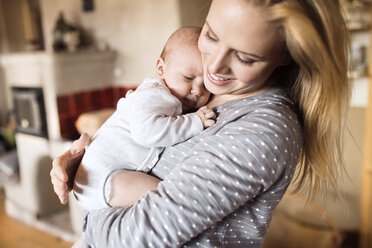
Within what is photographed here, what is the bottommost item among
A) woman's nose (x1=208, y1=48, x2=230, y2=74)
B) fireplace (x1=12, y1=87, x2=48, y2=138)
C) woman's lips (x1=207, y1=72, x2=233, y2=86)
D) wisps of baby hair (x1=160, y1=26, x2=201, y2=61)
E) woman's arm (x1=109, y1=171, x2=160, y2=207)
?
fireplace (x1=12, y1=87, x2=48, y2=138)

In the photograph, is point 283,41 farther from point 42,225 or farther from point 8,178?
point 8,178

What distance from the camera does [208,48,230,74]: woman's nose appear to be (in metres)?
0.71

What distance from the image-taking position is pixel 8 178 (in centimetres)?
384

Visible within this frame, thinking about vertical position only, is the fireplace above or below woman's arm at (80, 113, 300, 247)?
below

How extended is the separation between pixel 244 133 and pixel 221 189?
4.5 inches

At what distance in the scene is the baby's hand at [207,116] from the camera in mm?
810

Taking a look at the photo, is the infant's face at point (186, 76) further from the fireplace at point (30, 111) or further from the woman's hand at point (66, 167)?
the fireplace at point (30, 111)

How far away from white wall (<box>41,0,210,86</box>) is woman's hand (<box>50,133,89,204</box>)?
207cm

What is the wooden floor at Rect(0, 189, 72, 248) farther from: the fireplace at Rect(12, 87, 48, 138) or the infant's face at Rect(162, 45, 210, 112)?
the infant's face at Rect(162, 45, 210, 112)

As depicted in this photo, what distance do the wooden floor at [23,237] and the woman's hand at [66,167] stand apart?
266 cm

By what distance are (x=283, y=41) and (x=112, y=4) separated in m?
2.88

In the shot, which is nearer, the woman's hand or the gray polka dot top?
the gray polka dot top

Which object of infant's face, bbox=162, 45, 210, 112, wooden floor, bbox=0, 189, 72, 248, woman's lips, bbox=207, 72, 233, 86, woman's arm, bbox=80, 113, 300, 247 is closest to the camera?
woman's arm, bbox=80, 113, 300, 247

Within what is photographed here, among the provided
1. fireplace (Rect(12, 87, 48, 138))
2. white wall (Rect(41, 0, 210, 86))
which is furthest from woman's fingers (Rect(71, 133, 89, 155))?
fireplace (Rect(12, 87, 48, 138))
